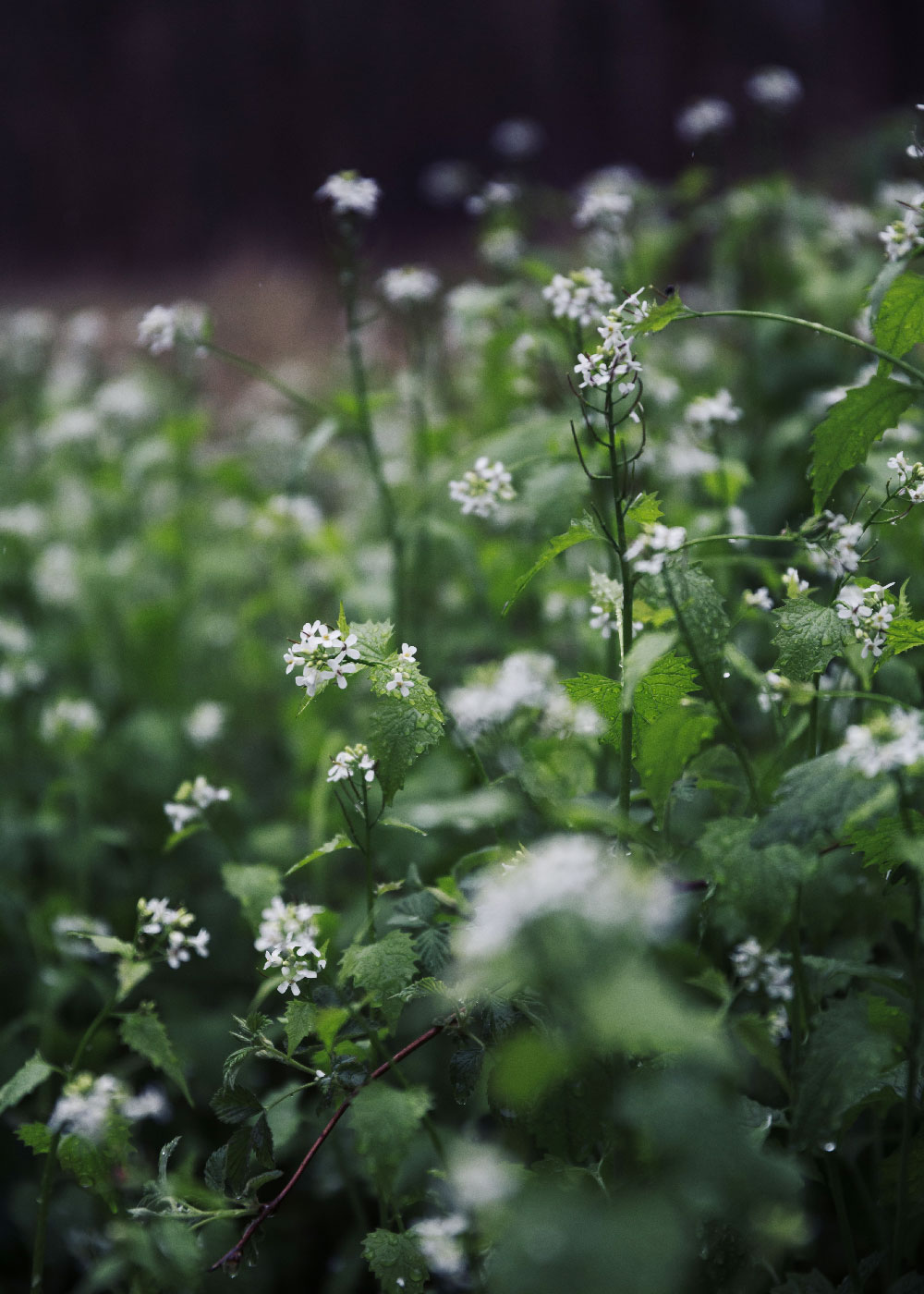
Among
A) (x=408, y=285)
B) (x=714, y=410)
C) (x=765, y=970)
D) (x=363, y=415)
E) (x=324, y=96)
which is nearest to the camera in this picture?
(x=765, y=970)

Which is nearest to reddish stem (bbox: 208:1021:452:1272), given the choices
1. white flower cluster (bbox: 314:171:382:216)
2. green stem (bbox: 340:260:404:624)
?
green stem (bbox: 340:260:404:624)

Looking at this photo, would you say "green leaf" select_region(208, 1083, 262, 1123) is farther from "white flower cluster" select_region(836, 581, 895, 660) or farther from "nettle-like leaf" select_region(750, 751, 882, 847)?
"white flower cluster" select_region(836, 581, 895, 660)

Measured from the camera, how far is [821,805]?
0.99 meters

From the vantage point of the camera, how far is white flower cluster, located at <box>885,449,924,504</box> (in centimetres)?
135

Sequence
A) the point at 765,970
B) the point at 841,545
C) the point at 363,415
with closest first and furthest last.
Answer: the point at 841,545 < the point at 765,970 < the point at 363,415

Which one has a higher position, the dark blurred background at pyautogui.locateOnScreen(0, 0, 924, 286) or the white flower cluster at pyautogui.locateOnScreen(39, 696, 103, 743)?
the dark blurred background at pyautogui.locateOnScreen(0, 0, 924, 286)

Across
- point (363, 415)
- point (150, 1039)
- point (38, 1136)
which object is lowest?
point (38, 1136)

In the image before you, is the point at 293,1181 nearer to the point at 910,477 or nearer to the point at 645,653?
the point at 645,653

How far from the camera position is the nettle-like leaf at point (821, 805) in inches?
38.6

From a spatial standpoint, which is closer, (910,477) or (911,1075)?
(911,1075)

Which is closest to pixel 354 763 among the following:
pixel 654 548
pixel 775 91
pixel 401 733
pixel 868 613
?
pixel 401 733

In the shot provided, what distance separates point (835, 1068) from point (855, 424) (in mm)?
773

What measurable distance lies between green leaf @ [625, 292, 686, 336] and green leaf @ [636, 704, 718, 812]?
471mm

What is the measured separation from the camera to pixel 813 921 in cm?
149
